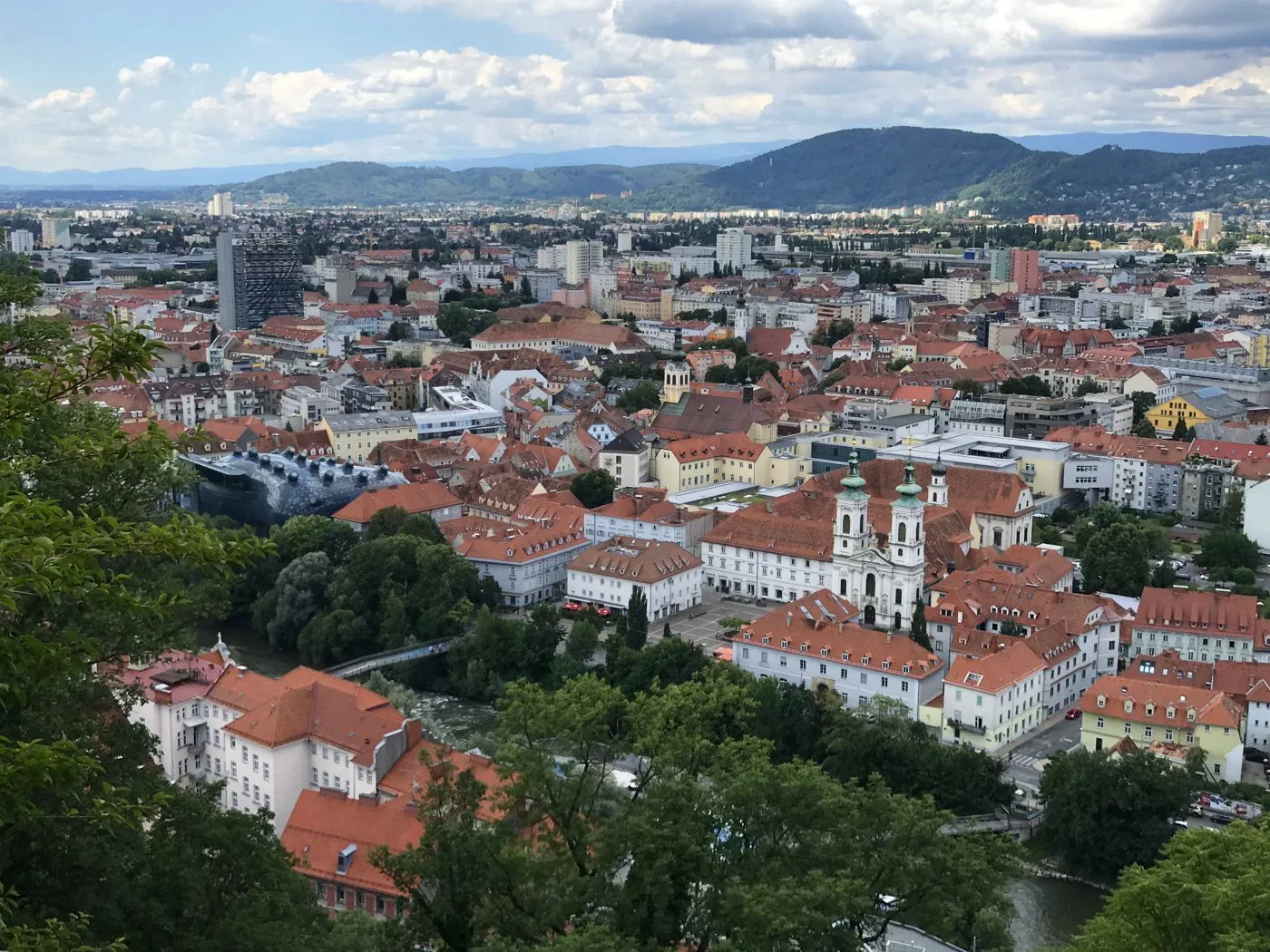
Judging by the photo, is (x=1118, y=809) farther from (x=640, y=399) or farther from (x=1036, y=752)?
(x=640, y=399)

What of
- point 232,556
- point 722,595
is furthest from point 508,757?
point 722,595

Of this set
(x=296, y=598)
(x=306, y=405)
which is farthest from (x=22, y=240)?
(x=296, y=598)

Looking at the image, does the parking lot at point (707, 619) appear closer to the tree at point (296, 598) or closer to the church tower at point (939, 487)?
the church tower at point (939, 487)

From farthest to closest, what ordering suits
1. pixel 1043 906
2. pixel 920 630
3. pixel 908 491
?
pixel 908 491, pixel 920 630, pixel 1043 906

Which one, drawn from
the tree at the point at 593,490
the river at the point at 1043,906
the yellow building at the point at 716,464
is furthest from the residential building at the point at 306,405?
the river at the point at 1043,906

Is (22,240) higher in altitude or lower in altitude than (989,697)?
higher
